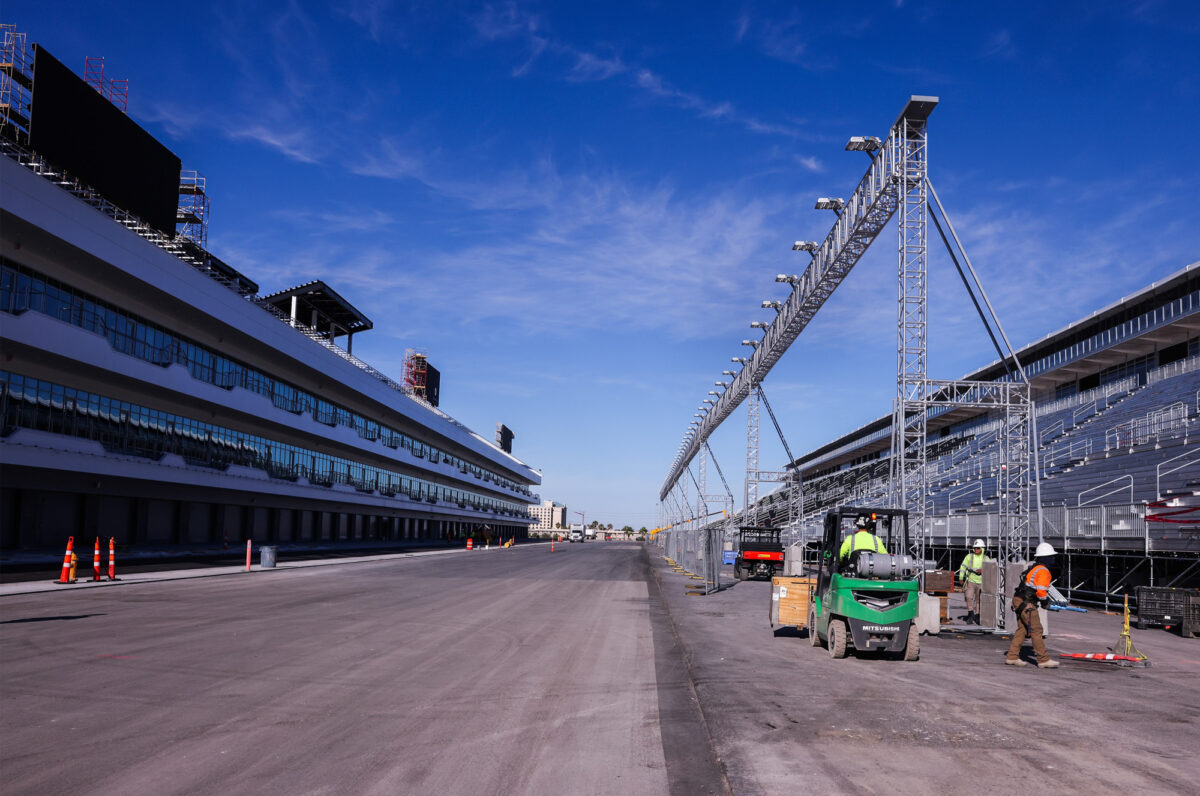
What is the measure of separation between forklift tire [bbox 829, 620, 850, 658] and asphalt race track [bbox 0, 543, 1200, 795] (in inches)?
5.8

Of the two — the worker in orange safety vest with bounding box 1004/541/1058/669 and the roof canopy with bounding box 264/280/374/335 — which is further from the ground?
the roof canopy with bounding box 264/280/374/335

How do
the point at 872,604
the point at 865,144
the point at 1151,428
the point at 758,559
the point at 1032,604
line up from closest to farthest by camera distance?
the point at 872,604 → the point at 1032,604 → the point at 865,144 → the point at 1151,428 → the point at 758,559

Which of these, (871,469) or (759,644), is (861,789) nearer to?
(759,644)

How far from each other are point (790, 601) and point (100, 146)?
3653 cm

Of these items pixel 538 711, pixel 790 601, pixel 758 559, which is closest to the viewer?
pixel 538 711

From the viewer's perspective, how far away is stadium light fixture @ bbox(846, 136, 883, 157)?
23500mm

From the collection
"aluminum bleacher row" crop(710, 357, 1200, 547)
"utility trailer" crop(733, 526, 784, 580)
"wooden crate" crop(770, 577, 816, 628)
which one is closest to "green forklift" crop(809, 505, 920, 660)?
"wooden crate" crop(770, 577, 816, 628)

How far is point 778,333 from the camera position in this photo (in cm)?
3497

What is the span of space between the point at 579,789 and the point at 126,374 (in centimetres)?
3486

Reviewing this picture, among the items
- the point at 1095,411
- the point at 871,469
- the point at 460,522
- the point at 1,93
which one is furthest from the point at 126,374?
the point at 460,522

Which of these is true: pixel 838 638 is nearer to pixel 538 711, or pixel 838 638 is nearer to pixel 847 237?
pixel 538 711

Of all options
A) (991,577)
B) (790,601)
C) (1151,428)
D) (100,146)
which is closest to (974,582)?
(991,577)

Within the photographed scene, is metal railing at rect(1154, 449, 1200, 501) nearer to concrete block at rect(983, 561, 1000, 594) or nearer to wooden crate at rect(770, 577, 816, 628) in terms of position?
concrete block at rect(983, 561, 1000, 594)

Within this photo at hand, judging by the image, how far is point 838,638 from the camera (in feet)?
42.6
